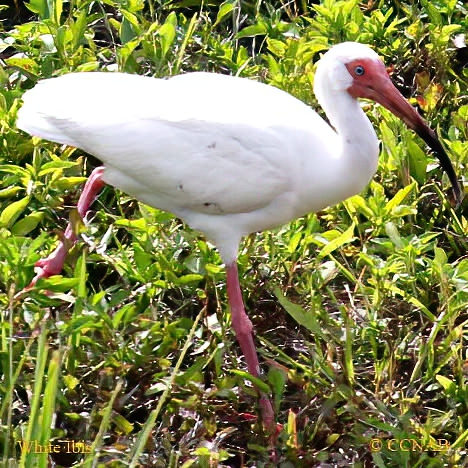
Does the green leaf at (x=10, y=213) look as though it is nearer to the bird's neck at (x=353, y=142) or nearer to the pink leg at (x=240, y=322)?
the pink leg at (x=240, y=322)

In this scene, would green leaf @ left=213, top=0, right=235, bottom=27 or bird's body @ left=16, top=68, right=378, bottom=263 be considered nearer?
bird's body @ left=16, top=68, right=378, bottom=263

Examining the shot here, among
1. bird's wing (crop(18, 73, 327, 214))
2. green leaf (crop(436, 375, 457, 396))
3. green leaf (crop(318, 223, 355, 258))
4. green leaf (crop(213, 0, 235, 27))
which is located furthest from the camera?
green leaf (crop(213, 0, 235, 27))

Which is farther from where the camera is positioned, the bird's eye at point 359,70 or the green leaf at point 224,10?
the green leaf at point 224,10

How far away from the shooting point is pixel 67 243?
3.62 m

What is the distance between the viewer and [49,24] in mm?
4938

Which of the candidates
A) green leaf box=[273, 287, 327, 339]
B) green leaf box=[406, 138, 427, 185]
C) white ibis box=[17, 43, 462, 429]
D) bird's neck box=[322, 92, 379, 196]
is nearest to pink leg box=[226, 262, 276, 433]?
white ibis box=[17, 43, 462, 429]

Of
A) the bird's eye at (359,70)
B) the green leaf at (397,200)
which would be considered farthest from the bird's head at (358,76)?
the green leaf at (397,200)

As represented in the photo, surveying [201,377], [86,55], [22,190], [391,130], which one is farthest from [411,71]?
[201,377]

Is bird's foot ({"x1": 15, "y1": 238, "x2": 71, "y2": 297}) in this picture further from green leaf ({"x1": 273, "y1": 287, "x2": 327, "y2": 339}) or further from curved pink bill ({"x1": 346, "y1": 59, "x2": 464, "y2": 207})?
curved pink bill ({"x1": 346, "y1": 59, "x2": 464, "y2": 207})

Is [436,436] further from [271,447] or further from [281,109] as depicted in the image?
[281,109]

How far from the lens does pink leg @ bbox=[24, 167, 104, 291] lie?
393 cm

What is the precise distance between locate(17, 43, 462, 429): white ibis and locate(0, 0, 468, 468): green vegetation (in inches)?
7.9

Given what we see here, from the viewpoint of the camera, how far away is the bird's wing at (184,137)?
12.0 feet

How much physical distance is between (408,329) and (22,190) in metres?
1.57
